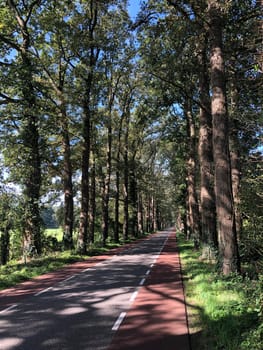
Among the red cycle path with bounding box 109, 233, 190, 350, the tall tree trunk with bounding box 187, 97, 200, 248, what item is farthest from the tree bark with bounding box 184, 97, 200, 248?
the red cycle path with bounding box 109, 233, 190, 350

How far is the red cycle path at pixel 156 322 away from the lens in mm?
5857

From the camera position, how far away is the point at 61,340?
610 cm

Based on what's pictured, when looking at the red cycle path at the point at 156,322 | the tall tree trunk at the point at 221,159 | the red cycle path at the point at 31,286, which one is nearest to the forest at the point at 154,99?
the tall tree trunk at the point at 221,159

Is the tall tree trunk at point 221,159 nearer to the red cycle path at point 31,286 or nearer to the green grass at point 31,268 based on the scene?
the red cycle path at point 31,286

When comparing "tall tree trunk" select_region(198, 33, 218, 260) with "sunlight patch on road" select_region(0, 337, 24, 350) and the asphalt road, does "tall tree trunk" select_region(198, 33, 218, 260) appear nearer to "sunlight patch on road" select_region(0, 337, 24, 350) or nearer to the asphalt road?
the asphalt road

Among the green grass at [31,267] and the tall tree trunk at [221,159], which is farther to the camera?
the green grass at [31,267]

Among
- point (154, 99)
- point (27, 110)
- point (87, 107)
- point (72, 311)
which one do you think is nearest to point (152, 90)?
point (154, 99)

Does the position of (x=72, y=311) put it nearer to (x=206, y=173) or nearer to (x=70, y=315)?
(x=70, y=315)

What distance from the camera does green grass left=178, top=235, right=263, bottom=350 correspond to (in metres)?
5.12

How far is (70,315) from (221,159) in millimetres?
6503

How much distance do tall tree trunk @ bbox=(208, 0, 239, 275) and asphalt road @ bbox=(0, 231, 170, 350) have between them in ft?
10.3

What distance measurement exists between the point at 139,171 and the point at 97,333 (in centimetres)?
4138

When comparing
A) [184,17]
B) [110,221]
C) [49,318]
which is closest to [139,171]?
[110,221]

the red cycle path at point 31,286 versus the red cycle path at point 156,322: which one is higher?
the red cycle path at point 156,322
